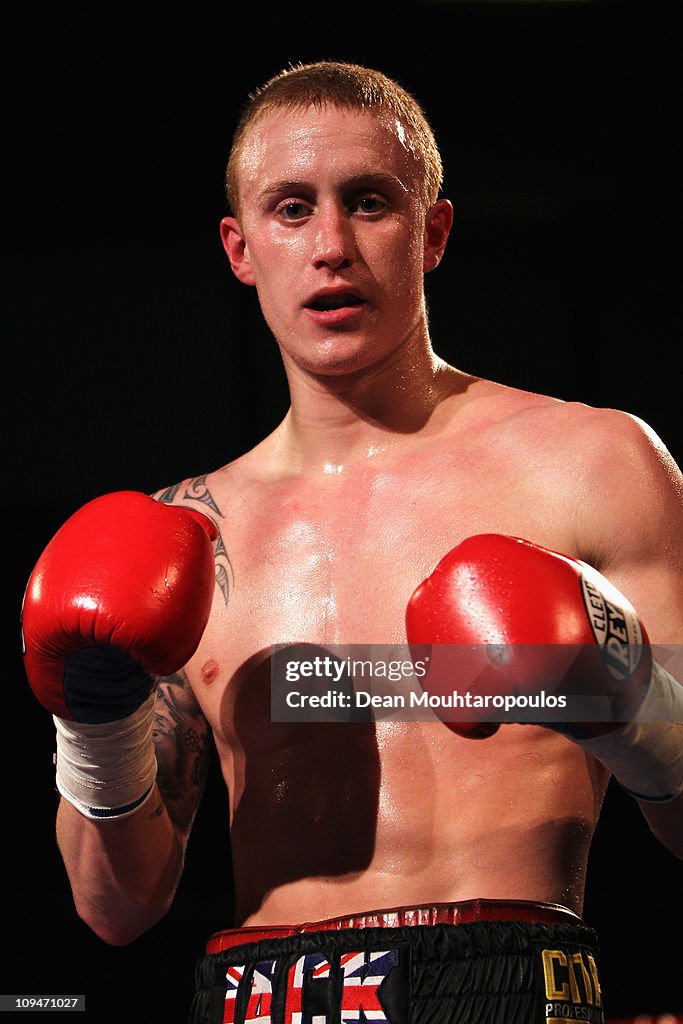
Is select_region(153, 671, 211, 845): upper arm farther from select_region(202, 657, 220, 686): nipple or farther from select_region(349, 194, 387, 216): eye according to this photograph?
select_region(349, 194, 387, 216): eye

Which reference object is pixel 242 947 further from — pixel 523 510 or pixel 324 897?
pixel 523 510

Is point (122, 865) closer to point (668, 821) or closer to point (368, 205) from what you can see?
point (668, 821)

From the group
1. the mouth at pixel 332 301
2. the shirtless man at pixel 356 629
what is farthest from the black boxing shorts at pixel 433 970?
the mouth at pixel 332 301

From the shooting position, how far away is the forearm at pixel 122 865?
1.56m

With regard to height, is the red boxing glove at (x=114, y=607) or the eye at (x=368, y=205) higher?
the eye at (x=368, y=205)

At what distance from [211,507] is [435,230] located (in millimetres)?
484

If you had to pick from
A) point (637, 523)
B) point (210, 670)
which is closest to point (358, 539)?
point (210, 670)

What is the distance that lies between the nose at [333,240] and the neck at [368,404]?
16 cm

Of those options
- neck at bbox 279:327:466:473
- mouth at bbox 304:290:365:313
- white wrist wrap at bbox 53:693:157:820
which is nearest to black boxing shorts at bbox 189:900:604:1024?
white wrist wrap at bbox 53:693:157:820

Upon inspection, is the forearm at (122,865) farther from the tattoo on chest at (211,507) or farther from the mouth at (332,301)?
the mouth at (332,301)

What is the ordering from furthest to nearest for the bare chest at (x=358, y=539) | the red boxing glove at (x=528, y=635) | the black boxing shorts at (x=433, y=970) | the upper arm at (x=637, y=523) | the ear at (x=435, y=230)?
the ear at (x=435, y=230) < the bare chest at (x=358, y=539) < the upper arm at (x=637, y=523) < the black boxing shorts at (x=433, y=970) < the red boxing glove at (x=528, y=635)

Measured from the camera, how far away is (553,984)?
4.23 ft

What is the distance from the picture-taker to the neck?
1.70 metres

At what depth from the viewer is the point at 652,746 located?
1208 mm
